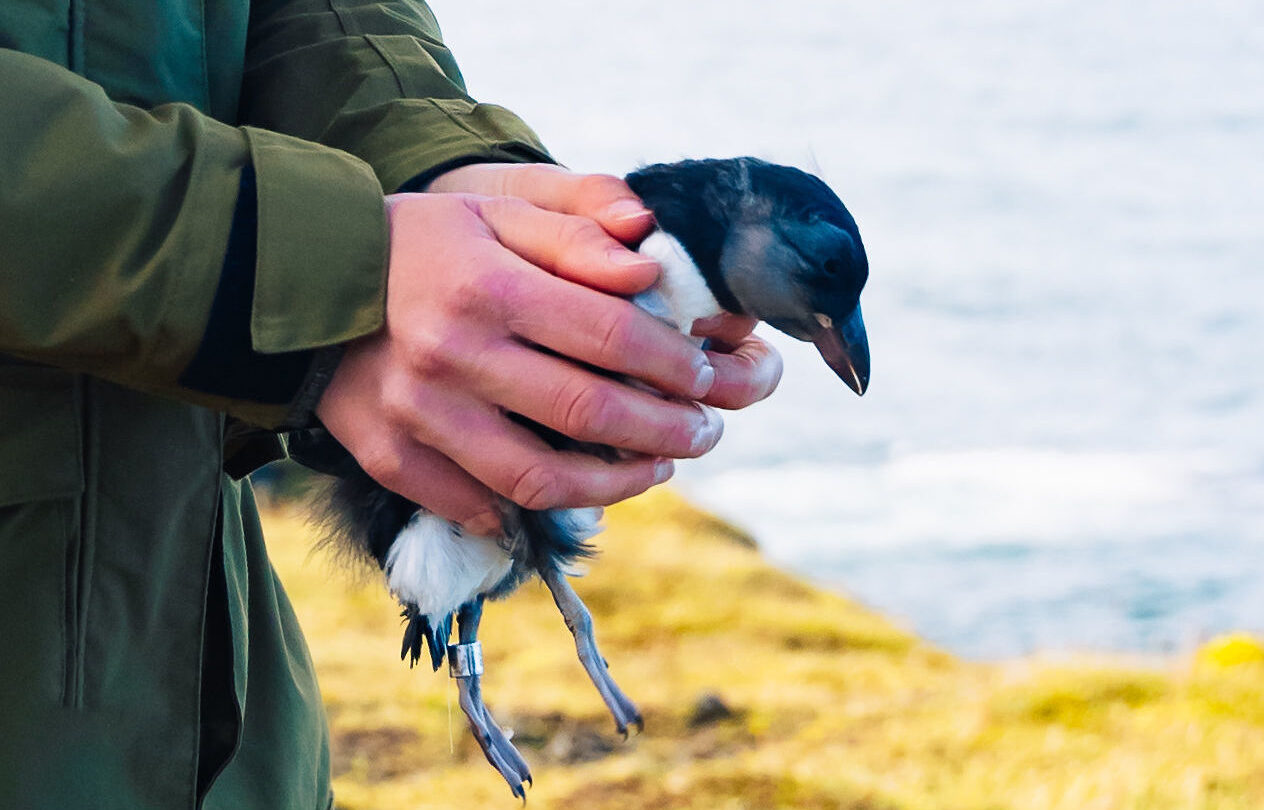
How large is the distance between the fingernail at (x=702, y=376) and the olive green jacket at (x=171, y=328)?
12.8 inches

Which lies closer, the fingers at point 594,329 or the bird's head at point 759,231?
the fingers at point 594,329

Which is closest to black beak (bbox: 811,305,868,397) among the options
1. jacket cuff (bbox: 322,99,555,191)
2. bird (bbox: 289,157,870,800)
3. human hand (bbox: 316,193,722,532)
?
bird (bbox: 289,157,870,800)

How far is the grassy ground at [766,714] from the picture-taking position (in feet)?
11.3

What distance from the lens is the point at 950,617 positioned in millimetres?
6516

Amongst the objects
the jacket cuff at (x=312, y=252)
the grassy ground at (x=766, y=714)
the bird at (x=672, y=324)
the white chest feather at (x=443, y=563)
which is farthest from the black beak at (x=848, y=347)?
the grassy ground at (x=766, y=714)

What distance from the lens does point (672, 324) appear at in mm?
1468

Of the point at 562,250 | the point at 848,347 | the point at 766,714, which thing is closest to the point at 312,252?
the point at 562,250

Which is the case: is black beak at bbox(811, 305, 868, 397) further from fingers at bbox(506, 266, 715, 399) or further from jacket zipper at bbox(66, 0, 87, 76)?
jacket zipper at bbox(66, 0, 87, 76)

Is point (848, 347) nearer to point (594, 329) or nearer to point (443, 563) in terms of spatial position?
point (594, 329)

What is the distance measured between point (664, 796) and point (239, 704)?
2.08 meters

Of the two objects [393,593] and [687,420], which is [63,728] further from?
[687,420]

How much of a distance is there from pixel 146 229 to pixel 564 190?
1.51 ft

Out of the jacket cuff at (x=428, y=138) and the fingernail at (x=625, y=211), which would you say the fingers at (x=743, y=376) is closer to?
the fingernail at (x=625, y=211)

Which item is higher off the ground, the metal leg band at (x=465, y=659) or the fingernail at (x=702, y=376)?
the fingernail at (x=702, y=376)
